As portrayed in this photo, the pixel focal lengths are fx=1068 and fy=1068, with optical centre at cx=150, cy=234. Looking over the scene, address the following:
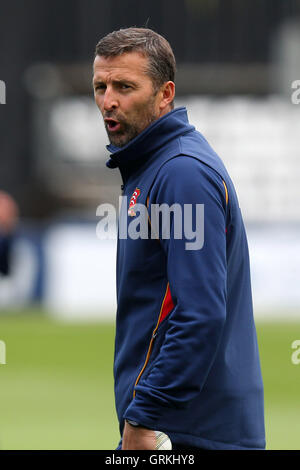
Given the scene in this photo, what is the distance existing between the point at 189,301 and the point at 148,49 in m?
0.85

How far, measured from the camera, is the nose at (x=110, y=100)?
344 cm

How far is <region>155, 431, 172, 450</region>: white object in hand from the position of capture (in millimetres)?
3211

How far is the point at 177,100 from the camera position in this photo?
2542cm

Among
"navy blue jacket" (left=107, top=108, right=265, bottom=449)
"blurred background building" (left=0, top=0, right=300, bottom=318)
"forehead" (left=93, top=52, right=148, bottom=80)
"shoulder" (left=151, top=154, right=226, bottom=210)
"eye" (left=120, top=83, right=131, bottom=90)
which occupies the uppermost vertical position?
"blurred background building" (left=0, top=0, right=300, bottom=318)

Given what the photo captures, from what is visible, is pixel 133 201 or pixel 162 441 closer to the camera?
pixel 162 441

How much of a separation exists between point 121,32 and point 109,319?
48.5ft

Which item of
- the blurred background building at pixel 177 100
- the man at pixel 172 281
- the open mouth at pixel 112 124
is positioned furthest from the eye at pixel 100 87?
the blurred background building at pixel 177 100

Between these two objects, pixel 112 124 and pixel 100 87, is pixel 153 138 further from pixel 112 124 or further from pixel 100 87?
pixel 100 87

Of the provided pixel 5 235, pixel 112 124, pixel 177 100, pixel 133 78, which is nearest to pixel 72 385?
pixel 5 235

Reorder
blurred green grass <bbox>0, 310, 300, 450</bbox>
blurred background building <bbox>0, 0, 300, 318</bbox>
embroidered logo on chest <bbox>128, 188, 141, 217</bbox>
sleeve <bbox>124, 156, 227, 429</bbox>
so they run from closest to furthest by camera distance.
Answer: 1. sleeve <bbox>124, 156, 227, 429</bbox>
2. embroidered logo on chest <bbox>128, 188, 141, 217</bbox>
3. blurred green grass <bbox>0, 310, 300, 450</bbox>
4. blurred background building <bbox>0, 0, 300, 318</bbox>

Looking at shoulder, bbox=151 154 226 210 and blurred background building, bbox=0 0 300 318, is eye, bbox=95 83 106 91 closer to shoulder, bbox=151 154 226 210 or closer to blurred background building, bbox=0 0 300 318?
shoulder, bbox=151 154 226 210

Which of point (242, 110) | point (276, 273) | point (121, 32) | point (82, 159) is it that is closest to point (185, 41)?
point (242, 110)

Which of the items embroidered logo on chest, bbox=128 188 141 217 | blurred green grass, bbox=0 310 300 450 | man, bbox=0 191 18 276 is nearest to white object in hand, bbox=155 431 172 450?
embroidered logo on chest, bbox=128 188 141 217

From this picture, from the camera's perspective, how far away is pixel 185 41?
82.9ft
